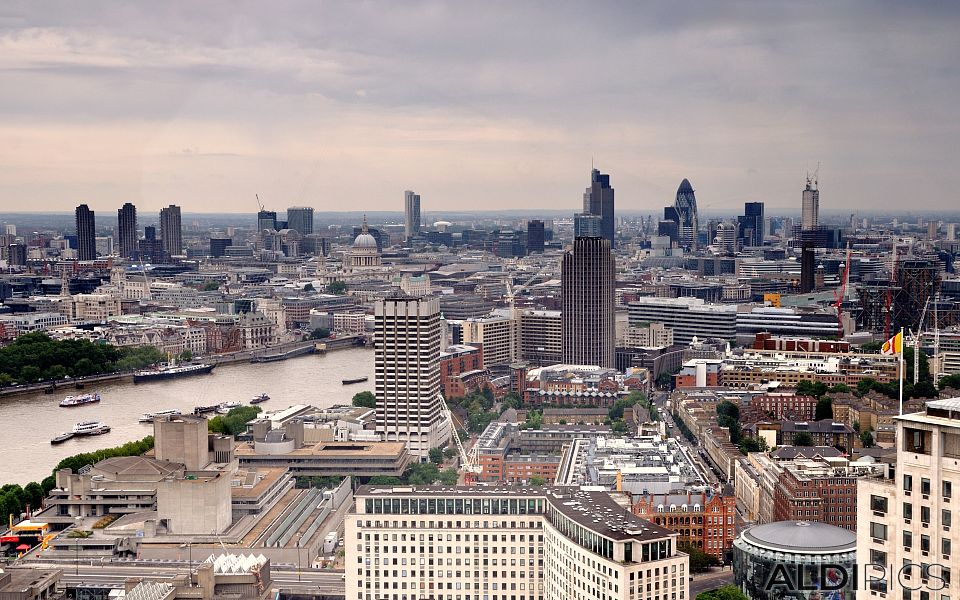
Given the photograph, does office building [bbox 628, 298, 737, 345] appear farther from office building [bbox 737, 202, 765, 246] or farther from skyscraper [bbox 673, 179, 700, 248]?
office building [bbox 737, 202, 765, 246]

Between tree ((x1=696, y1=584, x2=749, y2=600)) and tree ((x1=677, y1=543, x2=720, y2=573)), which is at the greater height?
tree ((x1=696, y1=584, x2=749, y2=600))

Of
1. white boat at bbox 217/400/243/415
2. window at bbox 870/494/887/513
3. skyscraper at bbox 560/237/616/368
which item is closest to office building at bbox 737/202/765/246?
skyscraper at bbox 560/237/616/368

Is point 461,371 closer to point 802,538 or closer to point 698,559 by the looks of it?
point 698,559

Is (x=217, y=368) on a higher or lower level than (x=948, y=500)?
lower

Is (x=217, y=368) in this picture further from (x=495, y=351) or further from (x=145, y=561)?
(x=145, y=561)

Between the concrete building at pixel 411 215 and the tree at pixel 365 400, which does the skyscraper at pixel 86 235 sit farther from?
the tree at pixel 365 400

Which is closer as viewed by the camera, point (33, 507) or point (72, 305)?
point (33, 507)

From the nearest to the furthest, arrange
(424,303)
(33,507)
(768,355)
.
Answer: (33,507) → (424,303) → (768,355)

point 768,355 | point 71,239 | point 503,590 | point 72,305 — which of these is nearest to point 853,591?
point 503,590
